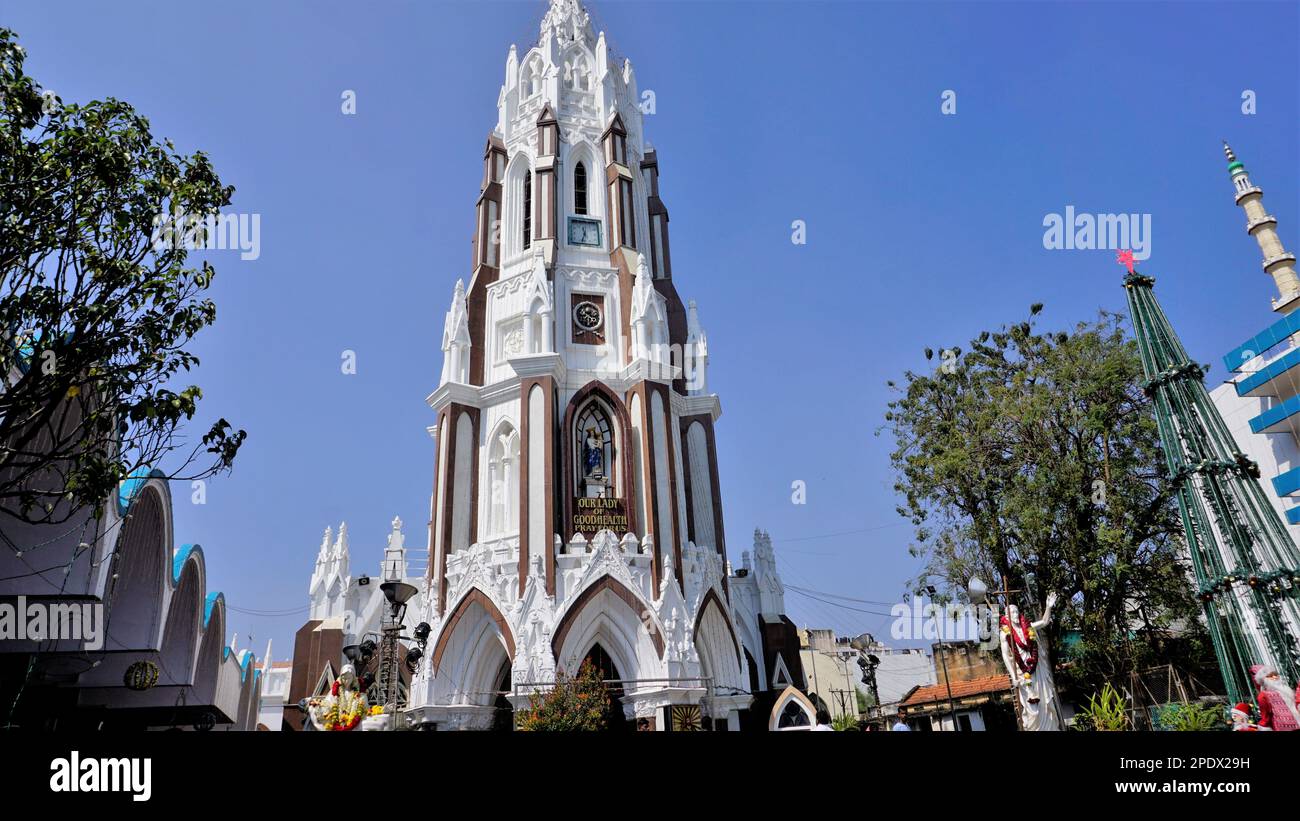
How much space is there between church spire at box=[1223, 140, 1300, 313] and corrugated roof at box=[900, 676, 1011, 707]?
55.8ft

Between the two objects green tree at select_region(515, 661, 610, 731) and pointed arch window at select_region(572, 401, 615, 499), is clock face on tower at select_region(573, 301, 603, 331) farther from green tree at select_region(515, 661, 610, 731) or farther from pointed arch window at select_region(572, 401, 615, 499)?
green tree at select_region(515, 661, 610, 731)

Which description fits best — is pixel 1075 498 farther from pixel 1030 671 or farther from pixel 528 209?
pixel 528 209

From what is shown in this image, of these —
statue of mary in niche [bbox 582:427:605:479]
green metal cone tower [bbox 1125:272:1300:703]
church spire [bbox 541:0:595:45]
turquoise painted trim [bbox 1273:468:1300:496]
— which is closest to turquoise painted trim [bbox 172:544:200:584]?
statue of mary in niche [bbox 582:427:605:479]

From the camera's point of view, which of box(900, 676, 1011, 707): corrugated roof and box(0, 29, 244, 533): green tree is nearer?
box(0, 29, 244, 533): green tree

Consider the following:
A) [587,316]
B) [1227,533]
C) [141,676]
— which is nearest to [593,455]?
[587,316]

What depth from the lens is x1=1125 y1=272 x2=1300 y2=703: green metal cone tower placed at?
1758 centimetres

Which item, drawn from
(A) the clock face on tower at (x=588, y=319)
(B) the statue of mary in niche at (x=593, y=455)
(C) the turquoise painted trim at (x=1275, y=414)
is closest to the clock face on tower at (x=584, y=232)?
(A) the clock face on tower at (x=588, y=319)

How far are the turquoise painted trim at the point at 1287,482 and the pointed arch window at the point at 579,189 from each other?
25.9 m

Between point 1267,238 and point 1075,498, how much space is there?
15.4 meters

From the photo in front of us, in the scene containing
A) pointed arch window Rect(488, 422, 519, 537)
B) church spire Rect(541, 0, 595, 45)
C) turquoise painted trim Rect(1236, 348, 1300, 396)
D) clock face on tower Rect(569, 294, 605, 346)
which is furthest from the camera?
church spire Rect(541, 0, 595, 45)
